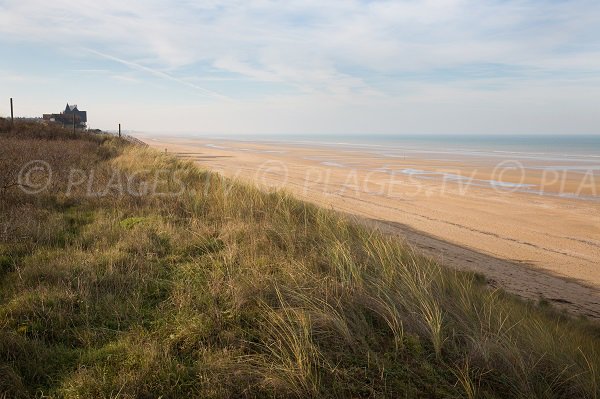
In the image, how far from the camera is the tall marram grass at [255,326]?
113 inches

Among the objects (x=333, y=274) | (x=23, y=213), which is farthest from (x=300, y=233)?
(x=23, y=213)

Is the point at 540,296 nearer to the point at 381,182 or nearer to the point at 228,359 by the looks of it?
the point at 228,359

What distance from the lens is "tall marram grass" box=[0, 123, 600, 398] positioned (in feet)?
9.39

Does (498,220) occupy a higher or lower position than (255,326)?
lower

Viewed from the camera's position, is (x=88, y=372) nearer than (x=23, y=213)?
Yes

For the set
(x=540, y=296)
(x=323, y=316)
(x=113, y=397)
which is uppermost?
(x=323, y=316)

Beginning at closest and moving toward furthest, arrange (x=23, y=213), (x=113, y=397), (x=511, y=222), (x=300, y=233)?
(x=113, y=397)
(x=300, y=233)
(x=23, y=213)
(x=511, y=222)

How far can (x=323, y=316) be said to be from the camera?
3479 mm

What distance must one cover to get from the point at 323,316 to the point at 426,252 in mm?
5394

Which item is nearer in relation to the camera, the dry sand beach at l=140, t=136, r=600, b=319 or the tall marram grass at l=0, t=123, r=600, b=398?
the tall marram grass at l=0, t=123, r=600, b=398

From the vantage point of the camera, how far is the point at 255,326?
3.53 m

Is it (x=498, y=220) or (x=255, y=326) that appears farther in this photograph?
(x=498, y=220)

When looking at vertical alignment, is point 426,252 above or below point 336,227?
below

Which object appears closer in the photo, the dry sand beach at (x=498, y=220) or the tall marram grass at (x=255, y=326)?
the tall marram grass at (x=255, y=326)
